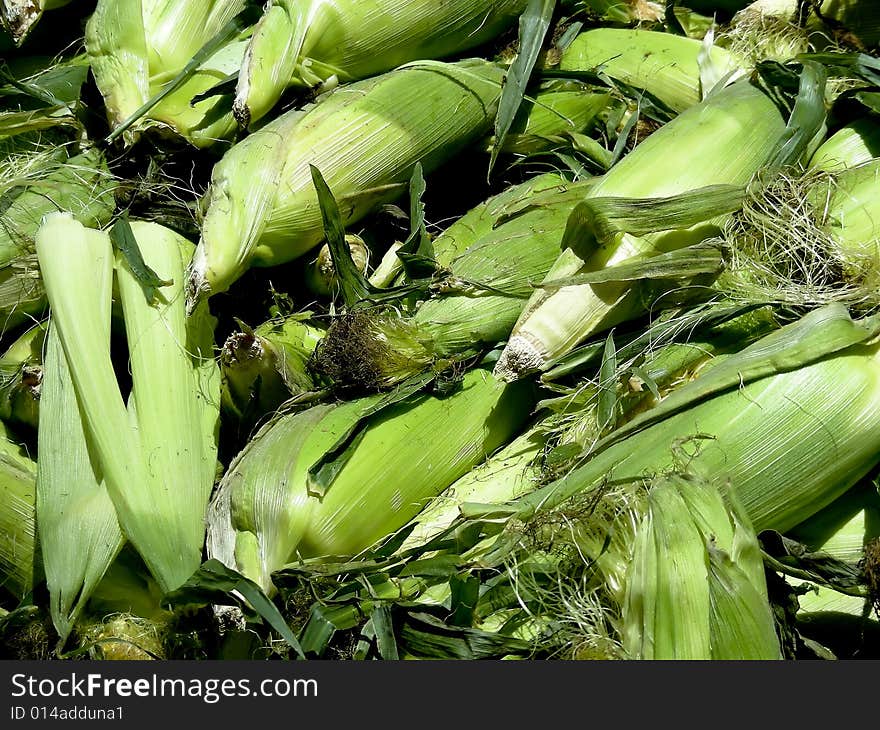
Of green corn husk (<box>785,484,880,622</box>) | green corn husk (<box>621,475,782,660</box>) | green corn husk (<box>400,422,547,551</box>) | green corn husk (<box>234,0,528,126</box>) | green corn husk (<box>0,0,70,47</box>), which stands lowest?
green corn husk (<box>785,484,880,622</box>)

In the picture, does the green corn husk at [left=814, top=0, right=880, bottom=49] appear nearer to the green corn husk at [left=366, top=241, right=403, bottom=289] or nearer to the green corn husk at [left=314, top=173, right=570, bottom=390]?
the green corn husk at [left=314, top=173, right=570, bottom=390]

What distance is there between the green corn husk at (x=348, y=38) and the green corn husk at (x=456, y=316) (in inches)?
19.2

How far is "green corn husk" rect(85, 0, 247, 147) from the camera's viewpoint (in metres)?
2.05

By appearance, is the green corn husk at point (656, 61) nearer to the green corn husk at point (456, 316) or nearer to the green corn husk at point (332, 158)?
the green corn husk at point (332, 158)

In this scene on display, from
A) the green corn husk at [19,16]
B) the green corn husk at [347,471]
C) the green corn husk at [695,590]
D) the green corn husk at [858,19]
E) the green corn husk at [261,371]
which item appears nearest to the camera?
the green corn husk at [695,590]

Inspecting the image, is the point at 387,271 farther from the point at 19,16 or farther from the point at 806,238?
the point at 19,16

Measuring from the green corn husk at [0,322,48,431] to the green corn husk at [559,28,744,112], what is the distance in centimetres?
131

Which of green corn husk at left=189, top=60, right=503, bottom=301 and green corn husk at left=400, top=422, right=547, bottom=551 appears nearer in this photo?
green corn husk at left=400, top=422, right=547, bottom=551

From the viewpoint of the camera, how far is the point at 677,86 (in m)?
2.21

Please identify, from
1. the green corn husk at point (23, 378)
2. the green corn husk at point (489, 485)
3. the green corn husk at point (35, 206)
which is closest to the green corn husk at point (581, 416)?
the green corn husk at point (489, 485)

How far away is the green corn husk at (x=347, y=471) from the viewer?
1.62 meters

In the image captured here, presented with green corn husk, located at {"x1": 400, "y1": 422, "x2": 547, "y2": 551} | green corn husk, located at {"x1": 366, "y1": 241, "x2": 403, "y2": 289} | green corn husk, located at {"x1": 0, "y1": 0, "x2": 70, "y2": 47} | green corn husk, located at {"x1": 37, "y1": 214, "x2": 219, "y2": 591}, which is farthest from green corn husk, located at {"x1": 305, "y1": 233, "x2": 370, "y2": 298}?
green corn husk, located at {"x1": 0, "y1": 0, "x2": 70, "y2": 47}

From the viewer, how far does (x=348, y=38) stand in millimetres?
2078

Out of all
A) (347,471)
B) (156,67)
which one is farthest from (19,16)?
(347,471)
